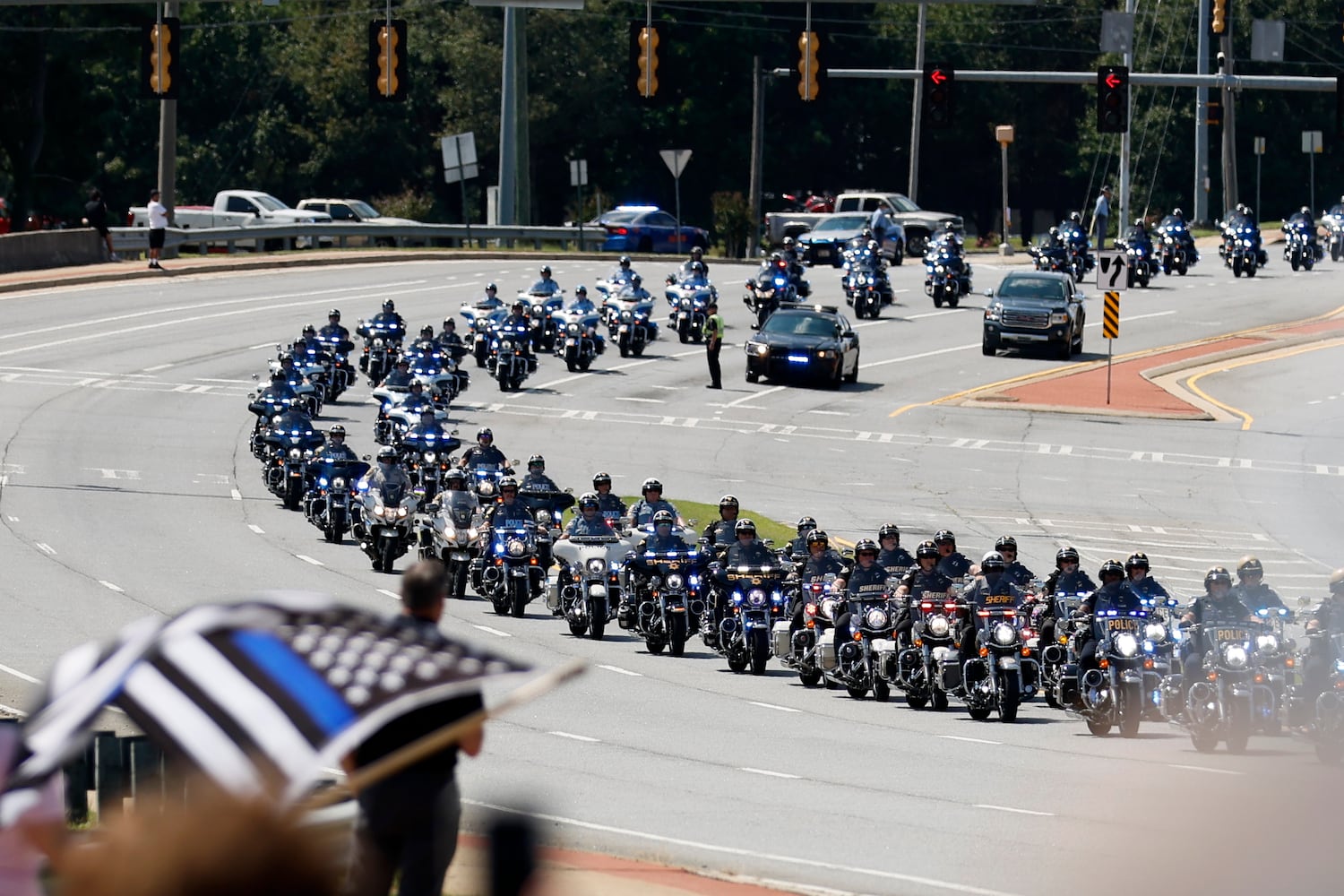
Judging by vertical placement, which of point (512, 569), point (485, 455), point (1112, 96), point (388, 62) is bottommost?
point (512, 569)

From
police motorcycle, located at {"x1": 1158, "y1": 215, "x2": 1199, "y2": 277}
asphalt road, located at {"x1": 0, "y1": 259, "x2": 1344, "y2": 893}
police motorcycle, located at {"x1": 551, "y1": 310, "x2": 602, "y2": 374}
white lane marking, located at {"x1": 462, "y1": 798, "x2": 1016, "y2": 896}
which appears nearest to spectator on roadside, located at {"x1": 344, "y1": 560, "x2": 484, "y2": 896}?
asphalt road, located at {"x1": 0, "y1": 259, "x2": 1344, "y2": 893}

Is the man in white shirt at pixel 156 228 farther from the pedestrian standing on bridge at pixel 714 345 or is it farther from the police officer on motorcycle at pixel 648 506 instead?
the police officer on motorcycle at pixel 648 506

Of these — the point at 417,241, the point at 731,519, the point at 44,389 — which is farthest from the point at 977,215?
the point at 731,519

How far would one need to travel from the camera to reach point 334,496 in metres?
32.1

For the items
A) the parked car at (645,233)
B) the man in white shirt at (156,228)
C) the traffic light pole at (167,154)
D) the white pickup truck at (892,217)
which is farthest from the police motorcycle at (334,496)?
the white pickup truck at (892,217)

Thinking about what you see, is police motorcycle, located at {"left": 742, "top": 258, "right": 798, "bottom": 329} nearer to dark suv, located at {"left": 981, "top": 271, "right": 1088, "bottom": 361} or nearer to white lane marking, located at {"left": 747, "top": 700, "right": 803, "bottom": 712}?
dark suv, located at {"left": 981, "top": 271, "right": 1088, "bottom": 361}

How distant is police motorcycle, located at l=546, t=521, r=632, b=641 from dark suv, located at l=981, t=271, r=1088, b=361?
2790cm

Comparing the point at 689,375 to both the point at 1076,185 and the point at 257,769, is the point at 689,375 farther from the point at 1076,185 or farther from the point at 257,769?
Answer: the point at 1076,185

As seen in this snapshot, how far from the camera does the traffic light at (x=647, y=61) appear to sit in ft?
133

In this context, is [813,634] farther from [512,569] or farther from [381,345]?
[381,345]

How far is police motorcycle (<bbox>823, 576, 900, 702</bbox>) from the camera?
22.3 metres

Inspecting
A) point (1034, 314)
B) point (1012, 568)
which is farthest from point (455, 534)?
point (1034, 314)

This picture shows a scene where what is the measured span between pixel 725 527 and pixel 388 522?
5.65 m

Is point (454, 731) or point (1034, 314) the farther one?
point (1034, 314)
